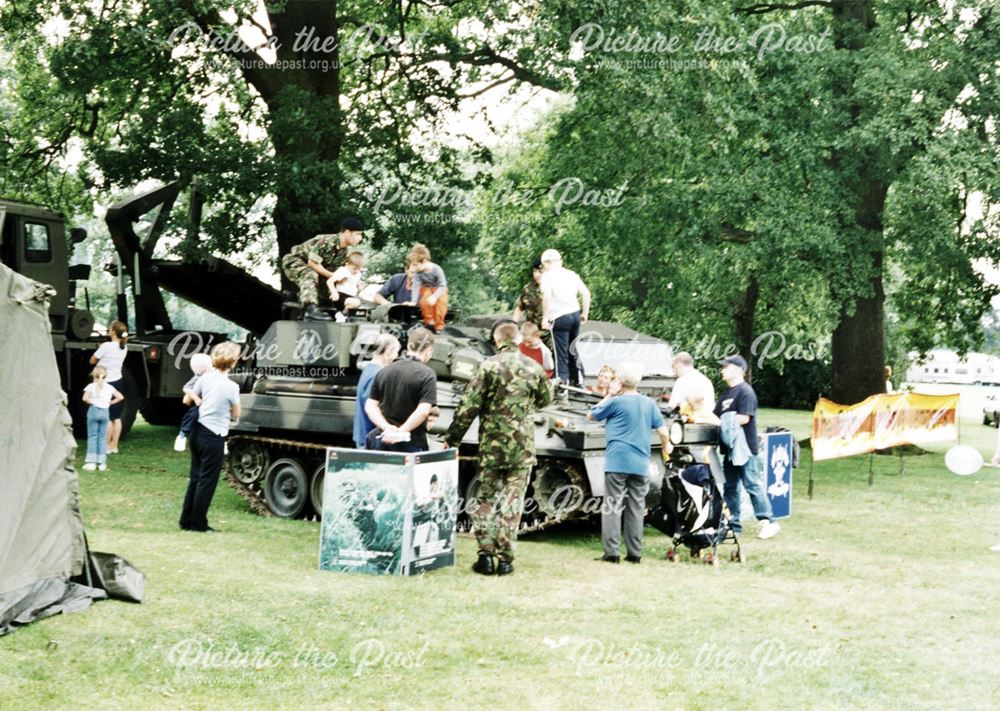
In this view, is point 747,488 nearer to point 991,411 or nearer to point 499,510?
point 499,510

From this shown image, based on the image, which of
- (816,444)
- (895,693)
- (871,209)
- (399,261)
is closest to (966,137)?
(871,209)

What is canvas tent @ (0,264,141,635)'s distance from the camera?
8273 millimetres

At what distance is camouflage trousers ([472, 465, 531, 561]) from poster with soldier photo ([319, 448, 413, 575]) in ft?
2.55

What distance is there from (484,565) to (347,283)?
4.84 meters

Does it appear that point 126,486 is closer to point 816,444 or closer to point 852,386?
point 816,444

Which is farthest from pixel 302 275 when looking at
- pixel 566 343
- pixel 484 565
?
pixel 484 565

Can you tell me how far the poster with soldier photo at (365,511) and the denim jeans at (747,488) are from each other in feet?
12.5

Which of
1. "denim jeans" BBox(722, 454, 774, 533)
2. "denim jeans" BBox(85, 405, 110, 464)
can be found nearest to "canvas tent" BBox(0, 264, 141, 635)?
"denim jeans" BBox(722, 454, 774, 533)

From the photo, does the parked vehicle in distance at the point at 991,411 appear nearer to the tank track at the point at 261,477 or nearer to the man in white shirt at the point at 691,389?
the man in white shirt at the point at 691,389

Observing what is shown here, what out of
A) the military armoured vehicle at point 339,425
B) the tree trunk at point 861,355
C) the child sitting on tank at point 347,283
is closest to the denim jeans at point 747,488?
the military armoured vehicle at point 339,425

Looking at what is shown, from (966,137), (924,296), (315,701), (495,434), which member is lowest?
(315,701)

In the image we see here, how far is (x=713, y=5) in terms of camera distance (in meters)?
19.2

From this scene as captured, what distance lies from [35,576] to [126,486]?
6.98 m

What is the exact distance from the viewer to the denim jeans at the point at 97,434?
53.1 ft
